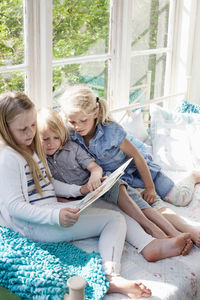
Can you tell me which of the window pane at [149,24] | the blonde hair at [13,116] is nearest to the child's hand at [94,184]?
the blonde hair at [13,116]

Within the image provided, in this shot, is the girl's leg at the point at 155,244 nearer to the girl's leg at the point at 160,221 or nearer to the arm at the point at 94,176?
the girl's leg at the point at 160,221

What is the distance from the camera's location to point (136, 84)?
120 inches

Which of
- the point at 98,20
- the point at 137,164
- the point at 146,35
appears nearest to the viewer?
the point at 137,164

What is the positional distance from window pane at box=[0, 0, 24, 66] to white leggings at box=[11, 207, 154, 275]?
2.83ft

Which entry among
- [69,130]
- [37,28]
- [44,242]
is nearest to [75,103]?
[69,130]

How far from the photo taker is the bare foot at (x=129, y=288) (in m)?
1.37

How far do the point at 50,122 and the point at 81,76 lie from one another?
30.7 inches

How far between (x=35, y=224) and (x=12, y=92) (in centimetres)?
53

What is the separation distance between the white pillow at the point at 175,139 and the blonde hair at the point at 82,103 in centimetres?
73

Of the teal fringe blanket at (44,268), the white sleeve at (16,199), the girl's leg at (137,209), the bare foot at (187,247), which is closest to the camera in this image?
the teal fringe blanket at (44,268)

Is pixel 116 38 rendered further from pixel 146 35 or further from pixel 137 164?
pixel 137 164

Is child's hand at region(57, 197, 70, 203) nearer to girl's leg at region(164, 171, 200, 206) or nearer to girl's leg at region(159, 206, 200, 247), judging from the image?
girl's leg at region(159, 206, 200, 247)

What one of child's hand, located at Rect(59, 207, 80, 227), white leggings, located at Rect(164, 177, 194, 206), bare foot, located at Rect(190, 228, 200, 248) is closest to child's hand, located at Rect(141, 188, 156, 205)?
white leggings, located at Rect(164, 177, 194, 206)

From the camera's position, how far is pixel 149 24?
305cm
